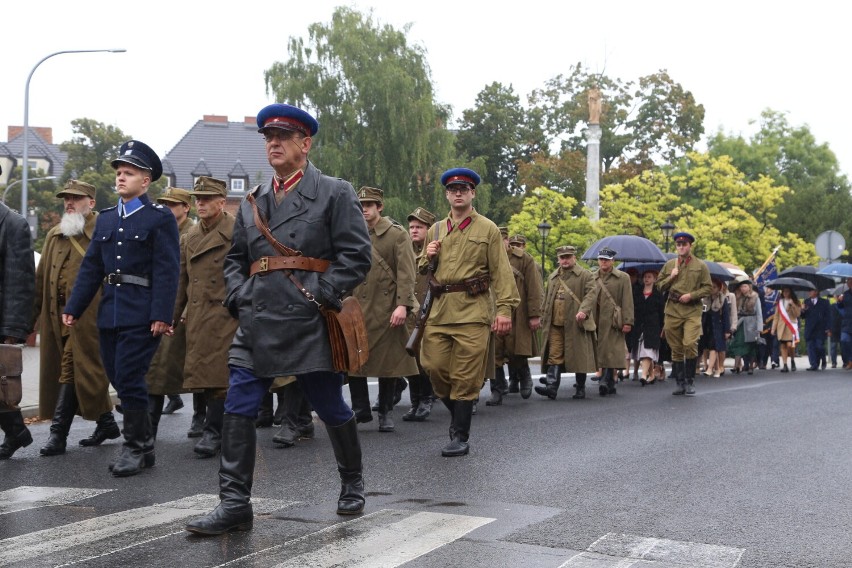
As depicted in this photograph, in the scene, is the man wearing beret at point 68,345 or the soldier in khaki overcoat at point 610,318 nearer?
the man wearing beret at point 68,345

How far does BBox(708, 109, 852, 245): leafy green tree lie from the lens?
68.9 metres

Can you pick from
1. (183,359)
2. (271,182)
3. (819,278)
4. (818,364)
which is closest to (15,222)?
(183,359)

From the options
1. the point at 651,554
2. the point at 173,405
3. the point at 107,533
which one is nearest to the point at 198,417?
→ the point at 173,405

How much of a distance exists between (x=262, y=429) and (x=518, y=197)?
2155 inches

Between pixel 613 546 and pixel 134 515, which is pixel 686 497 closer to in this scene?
pixel 613 546

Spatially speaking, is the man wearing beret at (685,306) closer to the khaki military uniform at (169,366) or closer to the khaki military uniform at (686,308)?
the khaki military uniform at (686,308)

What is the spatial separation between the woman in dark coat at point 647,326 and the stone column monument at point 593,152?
1239 inches

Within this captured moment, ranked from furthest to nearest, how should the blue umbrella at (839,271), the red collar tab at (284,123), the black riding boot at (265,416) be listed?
the blue umbrella at (839,271) → the black riding boot at (265,416) → the red collar tab at (284,123)

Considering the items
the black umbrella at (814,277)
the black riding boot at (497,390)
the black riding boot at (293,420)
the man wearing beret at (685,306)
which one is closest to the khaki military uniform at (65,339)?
the black riding boot at (293,420)

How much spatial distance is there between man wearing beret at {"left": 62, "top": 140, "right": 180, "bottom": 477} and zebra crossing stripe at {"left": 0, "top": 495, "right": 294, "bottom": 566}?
1.54m

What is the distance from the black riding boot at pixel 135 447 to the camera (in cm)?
789

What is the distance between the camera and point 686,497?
726cm

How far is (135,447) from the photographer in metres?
8.04

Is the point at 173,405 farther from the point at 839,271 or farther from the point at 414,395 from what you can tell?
the point at 839,271
